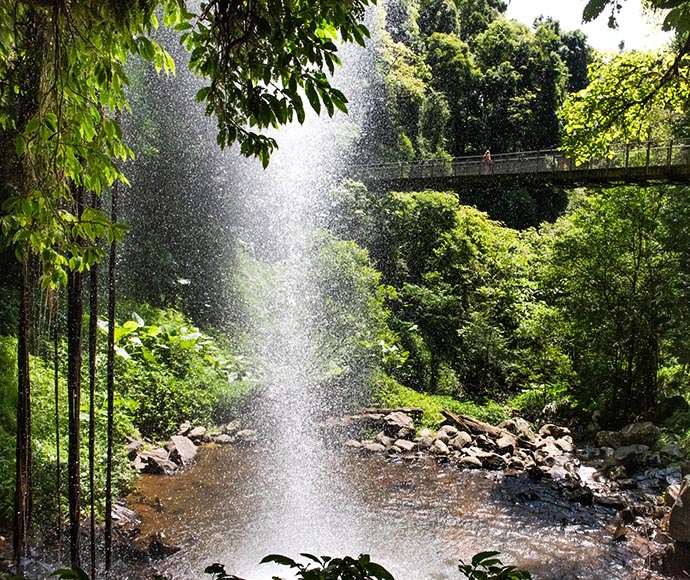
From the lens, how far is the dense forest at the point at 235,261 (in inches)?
98.0

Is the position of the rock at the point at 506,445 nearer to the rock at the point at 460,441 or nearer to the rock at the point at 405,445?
the rock at the point at 460,441

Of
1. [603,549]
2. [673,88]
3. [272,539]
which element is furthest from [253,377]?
[673,88]

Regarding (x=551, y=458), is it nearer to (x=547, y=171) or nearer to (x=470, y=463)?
(x=470, y=463)

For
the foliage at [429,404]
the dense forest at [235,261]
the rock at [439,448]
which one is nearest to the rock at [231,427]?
the dense forest at [235,261]

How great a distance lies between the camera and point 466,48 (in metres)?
29.3

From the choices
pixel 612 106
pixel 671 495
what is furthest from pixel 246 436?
pixel 612 106

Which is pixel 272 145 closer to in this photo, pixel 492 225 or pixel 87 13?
pixel 87 13

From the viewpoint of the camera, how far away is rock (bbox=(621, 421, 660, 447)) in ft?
31.6

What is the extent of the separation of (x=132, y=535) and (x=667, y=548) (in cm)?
476

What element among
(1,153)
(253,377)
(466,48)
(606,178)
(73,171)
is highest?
(466,48)

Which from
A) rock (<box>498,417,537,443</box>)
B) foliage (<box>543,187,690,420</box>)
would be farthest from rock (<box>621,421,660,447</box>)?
rock (<box>498,417,537,443</box>)

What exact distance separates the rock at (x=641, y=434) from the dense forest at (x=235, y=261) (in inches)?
17.3

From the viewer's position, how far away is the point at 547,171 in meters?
12.6

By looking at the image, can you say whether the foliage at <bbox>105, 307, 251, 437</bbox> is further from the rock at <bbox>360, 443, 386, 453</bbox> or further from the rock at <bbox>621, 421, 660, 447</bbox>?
the rock at <bbox>621, 421, 660, 447</bbox>
